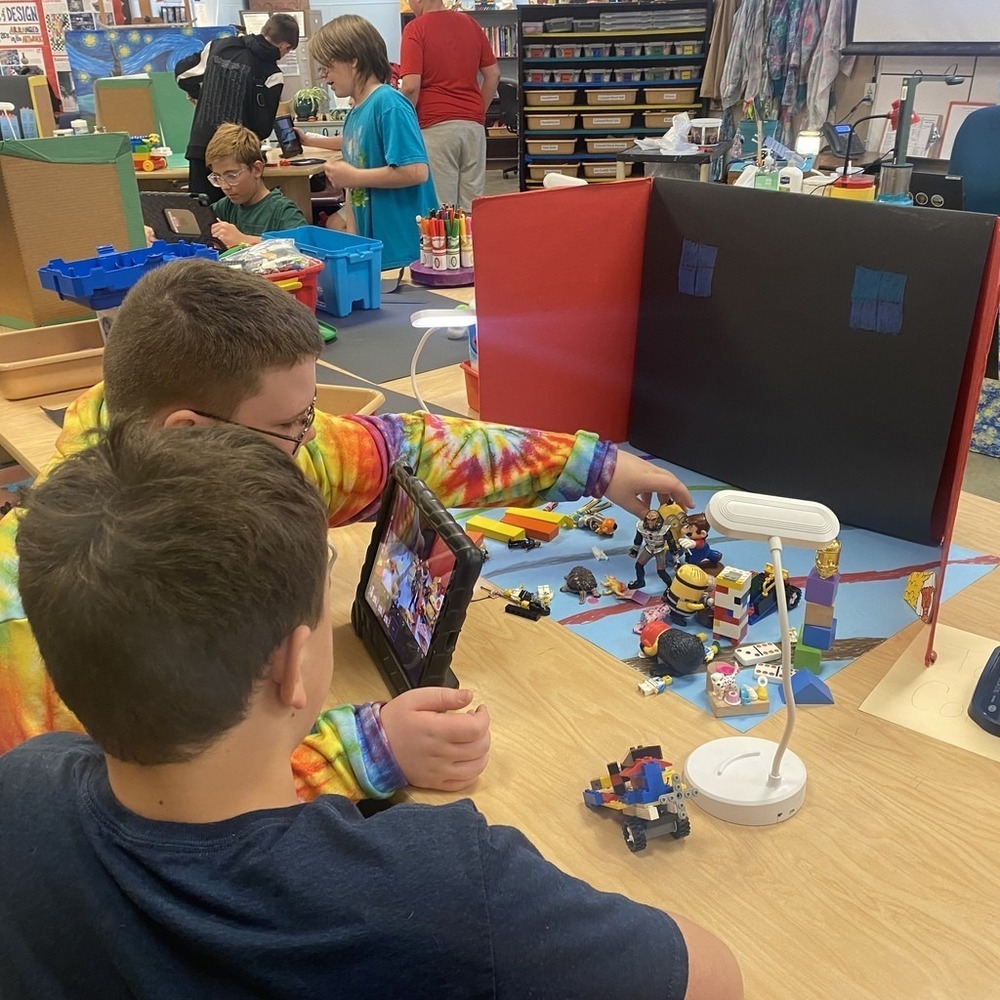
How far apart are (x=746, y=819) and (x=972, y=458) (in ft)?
6.47

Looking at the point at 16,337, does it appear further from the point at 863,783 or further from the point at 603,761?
the point at 863,783

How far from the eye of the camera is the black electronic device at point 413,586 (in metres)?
0.82

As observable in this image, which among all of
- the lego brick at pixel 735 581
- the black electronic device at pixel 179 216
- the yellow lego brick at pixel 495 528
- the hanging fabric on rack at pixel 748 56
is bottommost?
the yellow lego brick at pixel 495 528

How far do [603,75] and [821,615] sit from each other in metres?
5.29

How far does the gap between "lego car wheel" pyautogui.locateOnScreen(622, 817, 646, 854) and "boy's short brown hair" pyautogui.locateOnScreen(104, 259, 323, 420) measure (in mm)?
529

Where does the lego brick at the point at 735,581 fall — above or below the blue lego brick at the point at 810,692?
above

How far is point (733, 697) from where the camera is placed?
87 centimetres

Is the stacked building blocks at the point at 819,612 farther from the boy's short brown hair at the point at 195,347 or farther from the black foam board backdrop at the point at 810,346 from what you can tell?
the boy's short brown hair at the point at 195,347

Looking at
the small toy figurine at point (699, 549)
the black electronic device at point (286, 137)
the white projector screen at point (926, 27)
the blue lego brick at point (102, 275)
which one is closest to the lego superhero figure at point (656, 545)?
the small toy figurine at point (699, 549)

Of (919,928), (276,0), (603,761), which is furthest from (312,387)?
(276,0)

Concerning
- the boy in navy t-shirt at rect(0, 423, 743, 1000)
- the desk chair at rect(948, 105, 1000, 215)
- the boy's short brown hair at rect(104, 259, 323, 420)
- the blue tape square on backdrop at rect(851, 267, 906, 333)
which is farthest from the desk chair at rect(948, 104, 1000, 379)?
the boy in navy t-shirt at rect(0, 423, 743, 1000)

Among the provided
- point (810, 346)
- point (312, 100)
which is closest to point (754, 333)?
point (810, 346)

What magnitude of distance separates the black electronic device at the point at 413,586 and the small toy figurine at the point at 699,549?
1.10ft

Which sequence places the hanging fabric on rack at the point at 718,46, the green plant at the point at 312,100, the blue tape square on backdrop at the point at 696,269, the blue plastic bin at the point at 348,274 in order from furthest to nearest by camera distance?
1. the hanging fabric on rack at the point at 718,46
2. the green plant at the point at 312,100
3. the blue plastic bin at the point at 348,274
4. the blue tape square on backdrop at the point at 696,269
